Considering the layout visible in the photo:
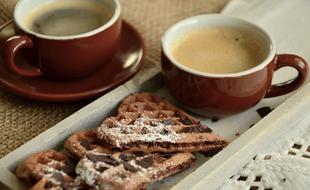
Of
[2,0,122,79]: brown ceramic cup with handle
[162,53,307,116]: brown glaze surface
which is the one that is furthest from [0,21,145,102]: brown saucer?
[162,53,307,116]: brown glaze surface

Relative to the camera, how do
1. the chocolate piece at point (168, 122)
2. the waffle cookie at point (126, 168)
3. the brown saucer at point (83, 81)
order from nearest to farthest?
the waffle cookie at point (126, 168)
the chocolate piece at point (168, 122)
the brown saucer at point (83, 81)

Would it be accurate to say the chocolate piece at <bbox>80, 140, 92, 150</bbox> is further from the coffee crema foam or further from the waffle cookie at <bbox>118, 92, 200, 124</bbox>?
the coffee crema foam

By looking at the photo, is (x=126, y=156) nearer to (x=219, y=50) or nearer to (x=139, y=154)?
(x=139, y=154)

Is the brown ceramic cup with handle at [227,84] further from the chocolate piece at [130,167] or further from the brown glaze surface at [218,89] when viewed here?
the chocolate piece at [130,167]

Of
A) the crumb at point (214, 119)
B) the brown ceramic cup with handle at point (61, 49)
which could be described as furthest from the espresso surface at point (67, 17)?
the crumb at point (214, 119)

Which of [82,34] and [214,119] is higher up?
[82,34]

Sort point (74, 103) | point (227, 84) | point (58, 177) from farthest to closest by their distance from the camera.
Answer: point (74, 103) → point (227, 84) → point (58, 177)

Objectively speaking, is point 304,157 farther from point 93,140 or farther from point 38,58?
point 38,58

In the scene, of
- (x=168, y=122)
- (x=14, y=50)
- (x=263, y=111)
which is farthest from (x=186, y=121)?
(x=14, y=50)
